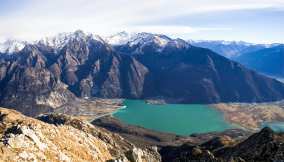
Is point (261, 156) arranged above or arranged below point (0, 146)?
below

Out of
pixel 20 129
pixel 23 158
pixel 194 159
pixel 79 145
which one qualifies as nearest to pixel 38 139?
pixel 20 129

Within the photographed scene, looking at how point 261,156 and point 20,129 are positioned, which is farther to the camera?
point 261,156

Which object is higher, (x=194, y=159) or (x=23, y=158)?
(x=23, y=158)

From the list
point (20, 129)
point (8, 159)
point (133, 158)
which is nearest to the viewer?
point (8, 159)

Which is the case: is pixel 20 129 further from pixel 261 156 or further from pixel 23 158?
pixel 261 156

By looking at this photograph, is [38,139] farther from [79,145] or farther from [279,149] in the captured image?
[279,149]

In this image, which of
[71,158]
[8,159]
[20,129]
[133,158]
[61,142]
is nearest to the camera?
[8,159]

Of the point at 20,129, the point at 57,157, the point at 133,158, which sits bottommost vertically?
the point at 133,158

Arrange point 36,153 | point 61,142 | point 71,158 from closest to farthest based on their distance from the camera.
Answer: point 36,153
point 71,158
point 61,142

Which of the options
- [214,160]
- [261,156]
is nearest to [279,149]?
[261,156]
